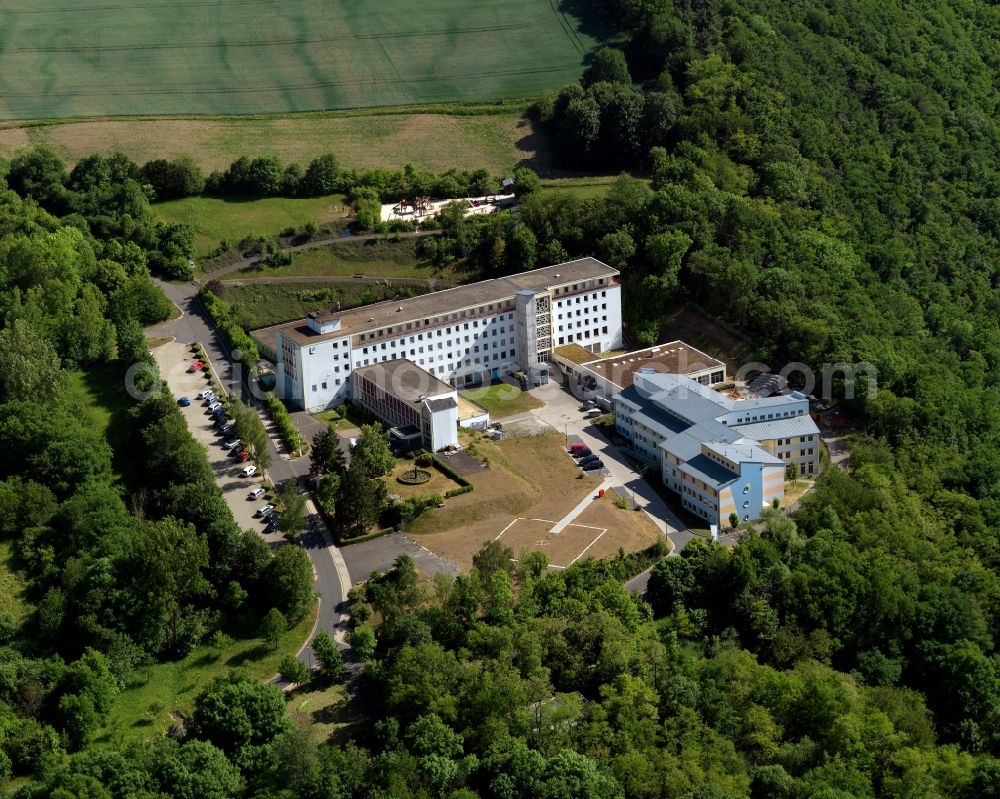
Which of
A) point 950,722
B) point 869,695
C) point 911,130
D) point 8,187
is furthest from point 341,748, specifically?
point 911,130

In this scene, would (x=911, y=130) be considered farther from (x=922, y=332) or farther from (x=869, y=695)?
(x=869, y=695)

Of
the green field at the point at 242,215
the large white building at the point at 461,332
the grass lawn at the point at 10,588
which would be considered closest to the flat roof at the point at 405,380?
the large white building at the point at 461,332

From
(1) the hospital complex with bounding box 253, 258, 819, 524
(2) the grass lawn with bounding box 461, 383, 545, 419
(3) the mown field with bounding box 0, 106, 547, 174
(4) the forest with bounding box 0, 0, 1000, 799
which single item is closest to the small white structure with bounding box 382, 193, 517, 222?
(4) the forest with bounding box 0, 0, 1000, 799

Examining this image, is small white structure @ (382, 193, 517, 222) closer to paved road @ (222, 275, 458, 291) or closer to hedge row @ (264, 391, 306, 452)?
paved road @ (222, 275, 458, 291)

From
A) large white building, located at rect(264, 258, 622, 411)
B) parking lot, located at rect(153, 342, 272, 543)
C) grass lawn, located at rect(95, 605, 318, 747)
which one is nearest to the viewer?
grass lawn, located at rect(95, 605, 318, 747)

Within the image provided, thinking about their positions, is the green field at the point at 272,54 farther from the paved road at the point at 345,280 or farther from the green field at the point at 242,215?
the paved road at the point at 345,280

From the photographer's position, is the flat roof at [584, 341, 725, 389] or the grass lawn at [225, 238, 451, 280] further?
the grass lawn at [225, 238, 451, 280]
